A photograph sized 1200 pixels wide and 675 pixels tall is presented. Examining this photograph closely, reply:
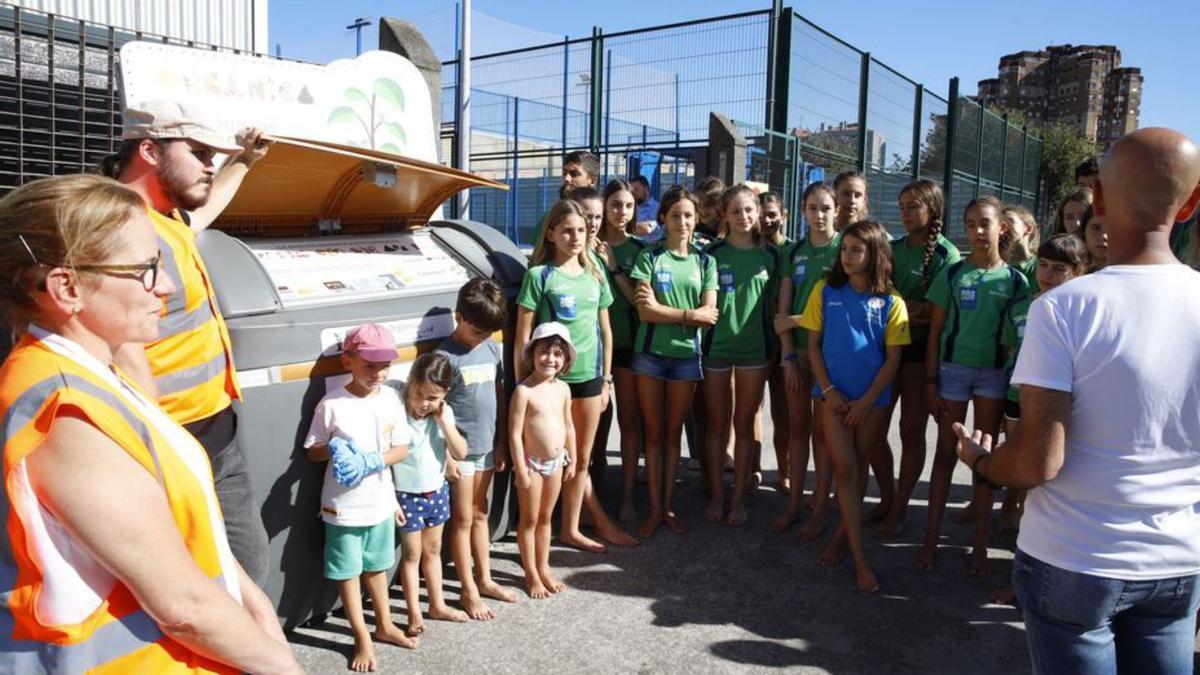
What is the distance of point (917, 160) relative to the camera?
1526 cm

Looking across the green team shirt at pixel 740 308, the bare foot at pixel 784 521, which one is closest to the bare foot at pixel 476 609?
the bare foot at pixel 784 521

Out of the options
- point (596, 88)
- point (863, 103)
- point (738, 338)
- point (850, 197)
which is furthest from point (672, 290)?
point (863, 103)

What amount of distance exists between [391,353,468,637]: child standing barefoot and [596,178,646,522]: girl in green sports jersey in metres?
1.46

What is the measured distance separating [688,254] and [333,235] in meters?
1.86

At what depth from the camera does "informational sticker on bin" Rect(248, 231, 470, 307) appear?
3.16m

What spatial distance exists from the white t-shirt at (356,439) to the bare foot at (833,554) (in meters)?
2.18

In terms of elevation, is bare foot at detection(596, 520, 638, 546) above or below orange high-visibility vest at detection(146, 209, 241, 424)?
below

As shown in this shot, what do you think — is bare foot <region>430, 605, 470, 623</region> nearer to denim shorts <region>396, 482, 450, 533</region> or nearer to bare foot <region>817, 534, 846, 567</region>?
denim shorts <region>396, 482, 450, 533</region>

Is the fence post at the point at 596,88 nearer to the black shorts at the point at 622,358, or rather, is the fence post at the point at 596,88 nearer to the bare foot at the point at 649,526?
the black shorts at the point at 622,358

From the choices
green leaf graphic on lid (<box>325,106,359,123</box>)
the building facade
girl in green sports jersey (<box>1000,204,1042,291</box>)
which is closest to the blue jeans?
girl in green sports jersey (<box>1000,204,1042,291</box>)

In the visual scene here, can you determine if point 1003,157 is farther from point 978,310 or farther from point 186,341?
point 186,341

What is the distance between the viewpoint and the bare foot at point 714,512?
185 inches

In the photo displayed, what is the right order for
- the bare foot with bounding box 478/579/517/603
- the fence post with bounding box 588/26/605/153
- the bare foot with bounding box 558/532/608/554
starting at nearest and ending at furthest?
the bare foot with bounding box 478/579/517/603, the bare foot with bounding box 558/532/608/554, the fence post with bounding box 588/26/605/153

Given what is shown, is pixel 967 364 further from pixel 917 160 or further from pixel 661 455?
pixel 917 160
